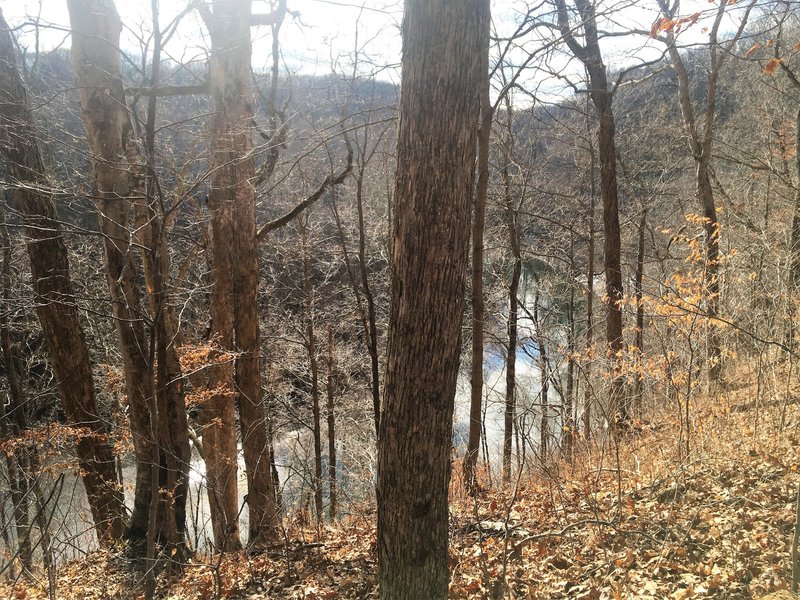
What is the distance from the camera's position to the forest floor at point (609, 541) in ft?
10.6

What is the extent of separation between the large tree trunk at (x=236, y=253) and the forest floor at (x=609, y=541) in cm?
119

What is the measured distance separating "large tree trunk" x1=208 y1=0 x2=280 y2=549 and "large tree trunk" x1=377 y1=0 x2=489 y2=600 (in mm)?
3521

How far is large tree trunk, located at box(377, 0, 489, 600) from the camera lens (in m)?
2.60

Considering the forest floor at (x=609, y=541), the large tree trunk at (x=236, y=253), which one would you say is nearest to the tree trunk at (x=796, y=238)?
the forest floor at (x=609, y=541)

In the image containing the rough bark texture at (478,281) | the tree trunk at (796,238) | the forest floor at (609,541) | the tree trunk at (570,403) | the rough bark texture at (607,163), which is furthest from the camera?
the rough bark texture at (607,163)

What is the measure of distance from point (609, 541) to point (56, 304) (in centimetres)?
716

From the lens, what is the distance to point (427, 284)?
2670mm

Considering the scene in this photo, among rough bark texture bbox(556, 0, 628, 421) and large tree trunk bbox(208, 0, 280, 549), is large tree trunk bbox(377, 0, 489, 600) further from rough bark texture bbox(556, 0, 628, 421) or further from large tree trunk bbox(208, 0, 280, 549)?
rough bark texture bbox(556, 0, 628, 421)

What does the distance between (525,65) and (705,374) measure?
4.85 m

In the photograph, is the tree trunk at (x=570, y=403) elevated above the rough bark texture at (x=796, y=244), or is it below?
below

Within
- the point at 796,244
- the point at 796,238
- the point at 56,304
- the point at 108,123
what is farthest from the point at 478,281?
the point at 56,304

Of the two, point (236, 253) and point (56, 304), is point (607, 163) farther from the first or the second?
point (56, 304)

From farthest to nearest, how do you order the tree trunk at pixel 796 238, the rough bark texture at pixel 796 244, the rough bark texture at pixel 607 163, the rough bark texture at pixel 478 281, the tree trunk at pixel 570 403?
the rough bark texture at pixel 607 163
the rough bark texture at pixel 478 281
the rough bark texture at pixel 796 244
the tree trunk at pixel 570 403
the tree trunk at pixel 796 238

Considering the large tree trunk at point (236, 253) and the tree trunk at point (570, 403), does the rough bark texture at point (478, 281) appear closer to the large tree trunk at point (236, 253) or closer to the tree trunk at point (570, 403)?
the tree trunk at point (570, 403)
